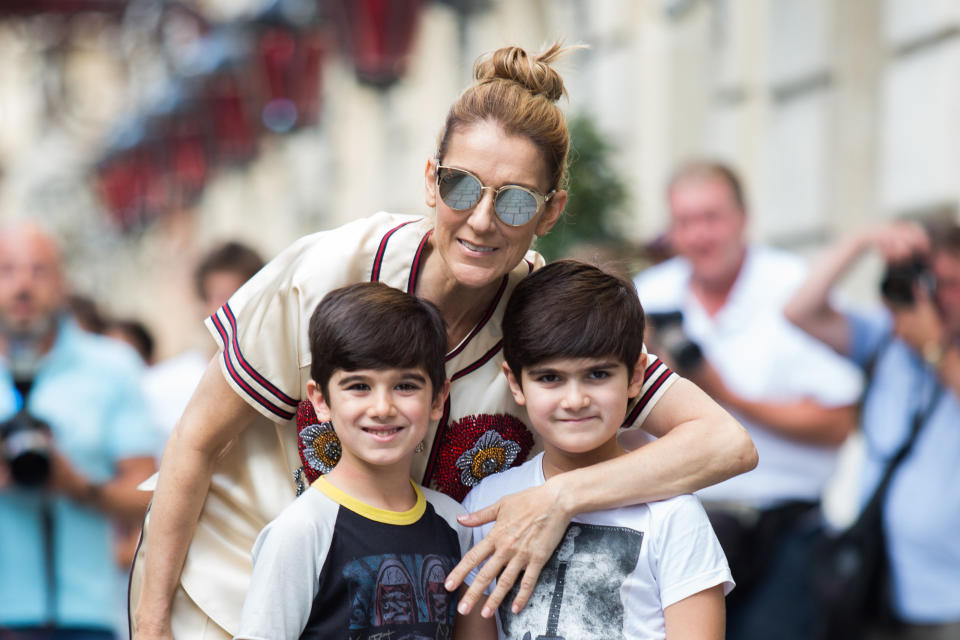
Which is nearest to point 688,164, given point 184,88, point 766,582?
point 766,582

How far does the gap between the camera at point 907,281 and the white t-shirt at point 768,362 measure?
1.39 ft

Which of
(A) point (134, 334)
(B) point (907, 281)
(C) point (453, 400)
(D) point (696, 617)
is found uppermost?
(A) point (134, 334)

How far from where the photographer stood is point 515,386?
3.00 metres

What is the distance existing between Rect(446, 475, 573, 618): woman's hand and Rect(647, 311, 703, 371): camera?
1.87 m

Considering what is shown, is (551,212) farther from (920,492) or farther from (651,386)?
(920,492)

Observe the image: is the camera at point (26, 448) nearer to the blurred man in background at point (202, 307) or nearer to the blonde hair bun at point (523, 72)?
the blurred man in background at point (202, 307)

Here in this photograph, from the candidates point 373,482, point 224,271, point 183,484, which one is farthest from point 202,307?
point 373,482

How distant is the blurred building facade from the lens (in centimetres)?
620

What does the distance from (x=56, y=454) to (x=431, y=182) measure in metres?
2.27

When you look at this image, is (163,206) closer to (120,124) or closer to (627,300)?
(120,124)

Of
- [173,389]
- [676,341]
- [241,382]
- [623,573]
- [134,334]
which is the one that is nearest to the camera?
[623,573]

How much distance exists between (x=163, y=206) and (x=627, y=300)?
2105 cm

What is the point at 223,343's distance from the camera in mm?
3014

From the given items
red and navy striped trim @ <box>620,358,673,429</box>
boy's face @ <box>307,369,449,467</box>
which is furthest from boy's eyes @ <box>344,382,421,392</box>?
red and navy striped trim @ <box>620,358,673,429</box>
